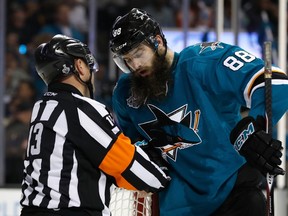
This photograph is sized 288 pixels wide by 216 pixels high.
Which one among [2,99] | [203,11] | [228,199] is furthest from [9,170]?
[228,199]

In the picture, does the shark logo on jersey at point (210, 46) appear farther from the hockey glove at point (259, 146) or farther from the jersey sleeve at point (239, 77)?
the hockey glove at point (259, 146)

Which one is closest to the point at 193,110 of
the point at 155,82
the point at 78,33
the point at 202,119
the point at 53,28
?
the point at 202,119

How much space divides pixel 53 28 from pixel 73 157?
2913 mm

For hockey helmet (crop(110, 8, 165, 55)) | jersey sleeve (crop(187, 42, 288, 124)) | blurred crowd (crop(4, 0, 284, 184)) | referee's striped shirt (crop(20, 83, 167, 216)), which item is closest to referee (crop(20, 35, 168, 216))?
referee's striped shirt (crop(20, 83, 167, 216))

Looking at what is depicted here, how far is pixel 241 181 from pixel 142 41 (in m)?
0.53

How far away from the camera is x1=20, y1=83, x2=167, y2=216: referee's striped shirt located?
211 cm

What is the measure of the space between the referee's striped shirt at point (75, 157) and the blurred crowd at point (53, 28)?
7.62 ft

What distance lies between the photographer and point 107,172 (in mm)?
2152

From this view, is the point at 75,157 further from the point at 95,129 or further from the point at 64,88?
the point at 64,88

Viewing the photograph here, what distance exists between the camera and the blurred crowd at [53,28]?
15.0ft

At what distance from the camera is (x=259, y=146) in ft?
6.97

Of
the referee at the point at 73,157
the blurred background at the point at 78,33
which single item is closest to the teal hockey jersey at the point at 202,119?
the referee at the point at 73,157

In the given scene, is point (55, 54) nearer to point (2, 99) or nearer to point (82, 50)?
point (82, 50)

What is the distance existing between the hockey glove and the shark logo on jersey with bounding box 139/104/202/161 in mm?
222
